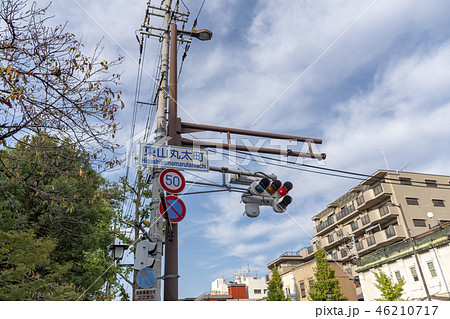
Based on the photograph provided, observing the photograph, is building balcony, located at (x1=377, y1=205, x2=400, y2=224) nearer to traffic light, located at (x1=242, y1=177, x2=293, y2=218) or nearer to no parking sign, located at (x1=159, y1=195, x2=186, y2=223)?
traffic light, located at (x1=242, y1=177, x2=293, y2=218)

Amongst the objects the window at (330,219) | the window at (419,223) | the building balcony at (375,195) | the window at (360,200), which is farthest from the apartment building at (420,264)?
the window at (330,219)

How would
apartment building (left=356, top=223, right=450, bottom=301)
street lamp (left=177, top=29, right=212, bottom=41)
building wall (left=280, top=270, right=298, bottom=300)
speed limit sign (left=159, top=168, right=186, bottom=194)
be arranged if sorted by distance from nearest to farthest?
speed limit sign (left=159, top=168, right=186, bottom=194)
street lamp (left=177, top=29, right=212, bottom=41)
apartment building (left=356, top=223, right=450, bottom=301)
building wall (left=280, top=270, right=298, bottom=300)

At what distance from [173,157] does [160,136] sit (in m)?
0.90

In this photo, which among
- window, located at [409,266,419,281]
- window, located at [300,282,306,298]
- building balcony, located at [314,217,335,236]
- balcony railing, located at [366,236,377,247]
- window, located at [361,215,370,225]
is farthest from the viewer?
building balcony, located at [314,217,335,236]

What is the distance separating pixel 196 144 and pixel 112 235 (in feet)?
37.9

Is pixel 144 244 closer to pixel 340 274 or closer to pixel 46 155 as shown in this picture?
pixel 46 155

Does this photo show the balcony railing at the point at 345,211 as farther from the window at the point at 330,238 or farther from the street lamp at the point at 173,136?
the street lamp at the point at 173,136

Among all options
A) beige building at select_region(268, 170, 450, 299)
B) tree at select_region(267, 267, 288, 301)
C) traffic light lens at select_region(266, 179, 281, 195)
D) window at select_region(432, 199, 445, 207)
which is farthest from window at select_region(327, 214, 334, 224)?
traffic light lens at select_region(266, 179, 281, 195)

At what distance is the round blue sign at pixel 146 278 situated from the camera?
19.2 ft

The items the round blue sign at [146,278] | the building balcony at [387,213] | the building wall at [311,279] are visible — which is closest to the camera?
the round blue sign at [146,278]

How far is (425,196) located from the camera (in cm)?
3769

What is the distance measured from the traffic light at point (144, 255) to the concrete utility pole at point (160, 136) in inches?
8.1

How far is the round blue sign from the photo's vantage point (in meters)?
5.86

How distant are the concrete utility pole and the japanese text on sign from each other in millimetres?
397
